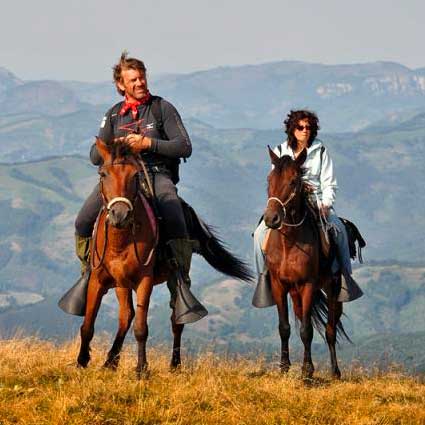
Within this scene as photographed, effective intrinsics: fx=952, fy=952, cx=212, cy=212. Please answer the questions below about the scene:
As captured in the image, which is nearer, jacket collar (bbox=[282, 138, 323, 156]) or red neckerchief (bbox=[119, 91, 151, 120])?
red neckerchief (bbox=[119, 91, 151, 120])

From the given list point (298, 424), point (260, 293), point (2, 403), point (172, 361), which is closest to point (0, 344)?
point (172, 361)

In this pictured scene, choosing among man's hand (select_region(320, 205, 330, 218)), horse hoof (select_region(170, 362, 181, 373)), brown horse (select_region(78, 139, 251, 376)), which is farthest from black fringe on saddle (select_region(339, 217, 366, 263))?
brown horse (select_region(78, 139, 251, 376))

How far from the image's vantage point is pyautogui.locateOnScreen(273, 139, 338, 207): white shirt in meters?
13.8

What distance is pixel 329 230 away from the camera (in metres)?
14.2

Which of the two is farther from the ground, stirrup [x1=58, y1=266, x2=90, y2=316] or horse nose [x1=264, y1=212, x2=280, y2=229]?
horse nose [x1=264, y1=212, x2=280, y2=229]

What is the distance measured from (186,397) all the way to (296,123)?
18.1 ft

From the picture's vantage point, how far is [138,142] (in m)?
11.4

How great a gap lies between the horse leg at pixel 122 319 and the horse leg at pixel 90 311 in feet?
0.78

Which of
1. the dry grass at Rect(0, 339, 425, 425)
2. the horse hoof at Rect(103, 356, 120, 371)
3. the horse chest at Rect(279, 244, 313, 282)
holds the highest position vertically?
the horse chest at Rect(279, 244, 313, 282)

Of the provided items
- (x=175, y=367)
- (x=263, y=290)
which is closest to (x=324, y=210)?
(x=263, y=290)

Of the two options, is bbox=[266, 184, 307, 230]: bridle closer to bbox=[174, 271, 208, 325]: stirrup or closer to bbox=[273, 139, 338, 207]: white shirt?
bbox=[273, 139, 338, 207]: white shirt

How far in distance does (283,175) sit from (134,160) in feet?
8.34

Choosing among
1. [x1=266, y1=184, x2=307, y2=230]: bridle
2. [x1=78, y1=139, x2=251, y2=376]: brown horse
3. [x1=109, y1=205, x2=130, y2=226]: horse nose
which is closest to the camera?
[x1=109, y1=205, x2=130, y2=226]: horse nose

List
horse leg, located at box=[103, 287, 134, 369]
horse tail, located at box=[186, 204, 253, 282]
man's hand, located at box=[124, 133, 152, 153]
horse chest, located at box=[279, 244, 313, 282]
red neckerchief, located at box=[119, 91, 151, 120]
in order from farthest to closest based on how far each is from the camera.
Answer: horse tail, located at box=[186, 204, 253, 282], horse chest, located at box=[279, 244, 313, 282], red neckerchief, located at box=[119, 91, 151, 120], horse leg, located at box=[103, 287, 134, 369], man's hand, located at box=[124, 133, 152, 153]
